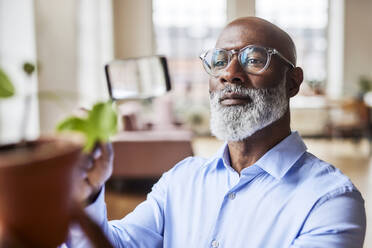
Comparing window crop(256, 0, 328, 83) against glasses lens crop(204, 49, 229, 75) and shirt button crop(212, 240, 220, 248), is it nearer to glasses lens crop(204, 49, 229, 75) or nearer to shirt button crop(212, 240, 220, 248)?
glasses lens crop(204, 49, 229, 75)

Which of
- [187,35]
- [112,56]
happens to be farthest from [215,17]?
[112,56]

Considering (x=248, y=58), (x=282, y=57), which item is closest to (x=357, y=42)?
(x=282, y=57)

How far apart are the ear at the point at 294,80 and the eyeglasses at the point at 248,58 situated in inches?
5.2

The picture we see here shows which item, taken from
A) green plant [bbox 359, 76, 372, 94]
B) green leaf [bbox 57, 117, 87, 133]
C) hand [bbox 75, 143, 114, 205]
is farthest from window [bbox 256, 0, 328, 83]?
green leaf [bbox 57, 117, 87, 133]

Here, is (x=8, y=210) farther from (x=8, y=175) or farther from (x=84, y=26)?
(x=84, y=26)

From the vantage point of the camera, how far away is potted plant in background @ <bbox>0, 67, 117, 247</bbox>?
1.04 ft

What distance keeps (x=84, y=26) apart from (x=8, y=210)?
5141 mm

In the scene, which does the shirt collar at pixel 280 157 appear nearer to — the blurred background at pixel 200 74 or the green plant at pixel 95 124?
the green plant at pixel 95 124

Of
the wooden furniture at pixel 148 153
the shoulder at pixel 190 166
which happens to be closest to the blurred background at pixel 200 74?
the wooden furniture at pixel 148 153

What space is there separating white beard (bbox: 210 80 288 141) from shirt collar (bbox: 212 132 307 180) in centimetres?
7

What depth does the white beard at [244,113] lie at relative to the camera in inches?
46.8

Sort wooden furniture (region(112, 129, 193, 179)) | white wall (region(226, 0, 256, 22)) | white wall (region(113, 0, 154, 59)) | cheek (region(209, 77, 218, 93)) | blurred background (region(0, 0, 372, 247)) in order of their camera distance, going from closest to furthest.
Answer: cheek (region(209, 77, 218, 93))
wooden furniture (region(112, 129, 193, 179))
blurred background (region(0, 0, 372, 247))
white wall (region(113, 0, 154, 59))
white wall (region(226, 0, 256, 22))

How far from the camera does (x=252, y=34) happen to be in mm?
1185

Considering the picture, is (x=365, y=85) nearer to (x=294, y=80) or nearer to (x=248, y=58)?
(x=294, y=80)
